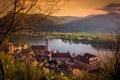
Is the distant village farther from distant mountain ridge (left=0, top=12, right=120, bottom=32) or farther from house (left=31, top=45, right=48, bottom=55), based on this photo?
distant mountain ridge (left=0, top=12, right=120, bottom=32)

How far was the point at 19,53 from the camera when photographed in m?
4.69

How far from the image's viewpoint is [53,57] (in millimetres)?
4715

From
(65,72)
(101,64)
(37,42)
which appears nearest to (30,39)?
(37,42)

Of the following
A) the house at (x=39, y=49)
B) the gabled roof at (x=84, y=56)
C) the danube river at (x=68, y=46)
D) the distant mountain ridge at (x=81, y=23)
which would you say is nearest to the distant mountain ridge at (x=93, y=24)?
the distant mountain ridge at (x=81, y=23)

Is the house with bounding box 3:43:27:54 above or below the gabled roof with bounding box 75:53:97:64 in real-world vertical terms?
above

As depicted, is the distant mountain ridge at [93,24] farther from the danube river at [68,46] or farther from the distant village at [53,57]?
the distant village at [53,57]

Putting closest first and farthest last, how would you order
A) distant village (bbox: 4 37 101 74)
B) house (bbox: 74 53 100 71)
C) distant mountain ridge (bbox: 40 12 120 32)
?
house (bbox: 74 53 100 71), distant village (bbox: 4 37 101 74), distant mountain ridge (bbox: 40 12 120 32)

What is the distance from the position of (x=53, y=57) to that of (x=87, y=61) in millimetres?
615

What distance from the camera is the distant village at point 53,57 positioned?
4516 mm

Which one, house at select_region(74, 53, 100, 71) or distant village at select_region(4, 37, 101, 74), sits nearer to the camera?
house at select_region(74, 53, 100, 71)

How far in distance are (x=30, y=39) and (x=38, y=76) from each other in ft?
2.35

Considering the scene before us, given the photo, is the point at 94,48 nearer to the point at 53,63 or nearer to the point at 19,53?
the point at 53,63

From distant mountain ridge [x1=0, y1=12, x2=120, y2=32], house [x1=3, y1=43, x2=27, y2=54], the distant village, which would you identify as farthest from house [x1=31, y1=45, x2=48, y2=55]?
distant mountain ridge [x1=0, y1=12, x2=120, y2=32]

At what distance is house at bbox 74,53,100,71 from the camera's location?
14.2 feet
